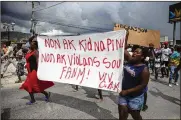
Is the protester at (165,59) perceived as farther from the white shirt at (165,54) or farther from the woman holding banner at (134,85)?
the woman holding banner at (134,85)

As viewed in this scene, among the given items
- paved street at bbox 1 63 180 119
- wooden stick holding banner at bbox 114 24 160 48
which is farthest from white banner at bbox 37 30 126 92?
wooden stick holding banner at bbox 114 24 160 48

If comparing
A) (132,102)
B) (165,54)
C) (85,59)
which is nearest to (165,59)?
(165,54)

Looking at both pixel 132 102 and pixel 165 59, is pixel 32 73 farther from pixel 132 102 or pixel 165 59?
pixel 165 59

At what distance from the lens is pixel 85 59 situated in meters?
4.61

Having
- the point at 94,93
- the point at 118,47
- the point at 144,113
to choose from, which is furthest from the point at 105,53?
the point at 94,93

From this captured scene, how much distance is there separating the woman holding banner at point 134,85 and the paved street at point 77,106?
138cm

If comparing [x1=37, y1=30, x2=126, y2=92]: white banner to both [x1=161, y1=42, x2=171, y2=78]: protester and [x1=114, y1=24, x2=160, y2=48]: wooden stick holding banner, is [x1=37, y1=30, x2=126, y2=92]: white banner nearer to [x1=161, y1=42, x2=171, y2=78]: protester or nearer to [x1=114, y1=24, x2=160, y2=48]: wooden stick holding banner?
A: [x1=114, y1=24, x2=160, y2=48]: wooden stick holding banner

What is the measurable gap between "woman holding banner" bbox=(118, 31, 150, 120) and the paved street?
1.38m

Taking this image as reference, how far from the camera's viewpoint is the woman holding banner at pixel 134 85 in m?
3.37

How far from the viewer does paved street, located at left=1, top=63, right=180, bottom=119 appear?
4898 millimetres

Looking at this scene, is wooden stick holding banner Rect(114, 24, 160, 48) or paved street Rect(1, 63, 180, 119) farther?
wooden stick holding banner Rect(114, 24, 160, 48)

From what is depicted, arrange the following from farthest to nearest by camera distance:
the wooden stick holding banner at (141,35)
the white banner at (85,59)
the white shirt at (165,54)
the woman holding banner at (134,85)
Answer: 1. the white shirt at (165,54)
2. the wooden stick holding banner at (141,35)
3. the white banner at (85,59)
4. the woman holding banner at (134,85)

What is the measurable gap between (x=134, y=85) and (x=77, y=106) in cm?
242

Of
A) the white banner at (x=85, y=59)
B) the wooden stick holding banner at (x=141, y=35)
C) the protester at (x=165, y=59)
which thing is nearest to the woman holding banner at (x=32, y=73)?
the white banner at (x=85, y=59)
